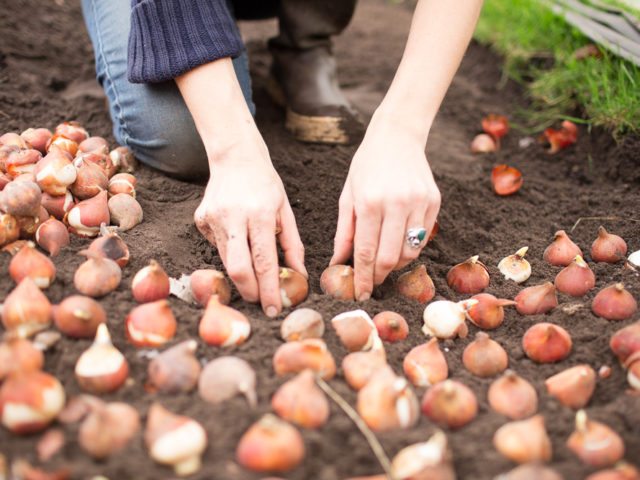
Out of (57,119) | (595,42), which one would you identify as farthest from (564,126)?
(57,119)

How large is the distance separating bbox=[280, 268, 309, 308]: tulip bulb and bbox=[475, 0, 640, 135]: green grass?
1.33 m

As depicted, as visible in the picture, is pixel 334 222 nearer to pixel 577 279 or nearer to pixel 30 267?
pixel 577 279

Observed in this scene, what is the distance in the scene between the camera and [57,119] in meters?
2.11

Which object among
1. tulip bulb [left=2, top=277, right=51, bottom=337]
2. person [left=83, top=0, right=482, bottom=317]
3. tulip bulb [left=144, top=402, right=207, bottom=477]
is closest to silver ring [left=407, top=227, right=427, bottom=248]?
person [left=83, top=0, right=482, bottom=317]

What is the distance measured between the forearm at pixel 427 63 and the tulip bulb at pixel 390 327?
1.29 ft

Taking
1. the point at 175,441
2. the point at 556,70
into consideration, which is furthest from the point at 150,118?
the point at 556,70

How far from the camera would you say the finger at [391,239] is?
125 centimetres

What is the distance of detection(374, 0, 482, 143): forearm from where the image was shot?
1.41 m

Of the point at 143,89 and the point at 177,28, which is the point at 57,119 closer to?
the point at 143,89

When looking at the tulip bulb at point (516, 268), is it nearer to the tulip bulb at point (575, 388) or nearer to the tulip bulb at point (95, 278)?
the tulip bulb at point (575, 388)

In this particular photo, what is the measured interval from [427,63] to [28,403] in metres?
1.05

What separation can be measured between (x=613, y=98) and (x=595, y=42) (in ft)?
1.10

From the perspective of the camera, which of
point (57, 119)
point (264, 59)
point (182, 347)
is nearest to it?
point (182, 347)

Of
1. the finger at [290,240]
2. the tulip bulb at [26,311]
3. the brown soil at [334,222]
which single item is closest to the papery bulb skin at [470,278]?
the brown soil at [334,222]
